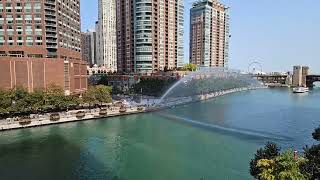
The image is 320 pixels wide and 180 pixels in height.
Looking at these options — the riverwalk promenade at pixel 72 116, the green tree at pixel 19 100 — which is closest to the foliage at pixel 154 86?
the riverwalk promenade at pixel 72 116

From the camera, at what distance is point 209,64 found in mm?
185875

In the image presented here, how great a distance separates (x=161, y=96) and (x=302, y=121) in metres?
49.6

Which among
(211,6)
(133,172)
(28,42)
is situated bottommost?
(133,172)

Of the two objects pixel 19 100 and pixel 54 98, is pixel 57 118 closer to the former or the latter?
pixel 54 98

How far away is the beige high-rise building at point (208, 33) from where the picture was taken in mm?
183938

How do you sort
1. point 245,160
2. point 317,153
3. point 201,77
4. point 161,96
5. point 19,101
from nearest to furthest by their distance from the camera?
point 317,153
point 245,160
point 19,101
point 161,96
point 201,77

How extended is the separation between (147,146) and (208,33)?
14676 cm

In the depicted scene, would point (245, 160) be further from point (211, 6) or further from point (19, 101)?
point (211, 6)

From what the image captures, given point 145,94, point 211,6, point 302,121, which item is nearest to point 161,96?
point 145,94

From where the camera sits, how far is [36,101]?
66125mm

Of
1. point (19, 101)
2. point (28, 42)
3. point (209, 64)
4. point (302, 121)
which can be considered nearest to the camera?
point (19, 101)

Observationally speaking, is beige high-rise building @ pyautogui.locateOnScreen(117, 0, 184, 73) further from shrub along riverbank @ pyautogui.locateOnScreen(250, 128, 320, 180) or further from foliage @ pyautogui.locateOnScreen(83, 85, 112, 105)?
shrub along riverbank @ pyautogui.locateOnScreen(250, 128, 320, 180)

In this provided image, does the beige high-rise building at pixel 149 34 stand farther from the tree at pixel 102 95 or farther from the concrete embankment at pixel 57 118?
the concrete embankment at pixel 57 118

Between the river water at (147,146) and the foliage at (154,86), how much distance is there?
37.4m
